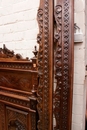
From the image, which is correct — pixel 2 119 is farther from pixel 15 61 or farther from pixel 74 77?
pixel 74 77

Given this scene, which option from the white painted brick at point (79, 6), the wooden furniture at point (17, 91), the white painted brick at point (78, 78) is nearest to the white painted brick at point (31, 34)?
the wooden furniture at point (17, 91)

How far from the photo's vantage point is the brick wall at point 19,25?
1211 mm

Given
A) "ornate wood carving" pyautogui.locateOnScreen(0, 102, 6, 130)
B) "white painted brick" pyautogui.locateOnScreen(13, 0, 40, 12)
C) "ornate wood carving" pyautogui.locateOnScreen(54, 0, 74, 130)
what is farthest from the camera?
"ornate wood carving" pyautogui.locateOnScreen(0, 102, 6, 130)

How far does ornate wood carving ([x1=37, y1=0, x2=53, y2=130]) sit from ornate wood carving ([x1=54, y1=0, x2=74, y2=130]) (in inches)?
2.0

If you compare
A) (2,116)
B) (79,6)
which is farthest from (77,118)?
(79,6)

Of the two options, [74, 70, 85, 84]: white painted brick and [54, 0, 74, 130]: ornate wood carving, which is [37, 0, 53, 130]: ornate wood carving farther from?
[74, 70, 85, 84]: white painted brick

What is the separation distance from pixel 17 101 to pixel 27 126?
247mm

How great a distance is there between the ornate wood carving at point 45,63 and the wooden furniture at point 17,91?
62 millimetres

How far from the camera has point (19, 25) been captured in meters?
1.28

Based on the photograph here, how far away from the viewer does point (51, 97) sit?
109 cm

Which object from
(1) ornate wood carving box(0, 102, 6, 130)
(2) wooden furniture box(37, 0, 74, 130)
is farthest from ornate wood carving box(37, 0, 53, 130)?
(1) ornate wood carving box(0, 102, 6, 130)

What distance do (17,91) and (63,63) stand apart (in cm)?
55

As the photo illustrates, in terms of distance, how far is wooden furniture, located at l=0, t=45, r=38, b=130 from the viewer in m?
1.19

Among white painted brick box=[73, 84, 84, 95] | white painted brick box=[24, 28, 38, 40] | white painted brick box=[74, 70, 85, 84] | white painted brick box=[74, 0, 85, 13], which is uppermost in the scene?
white painted brick box=[74, 0, 85, 13]
